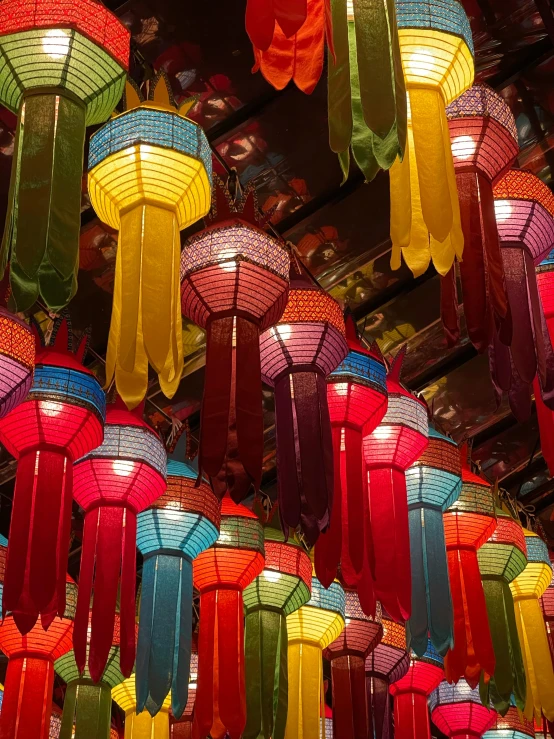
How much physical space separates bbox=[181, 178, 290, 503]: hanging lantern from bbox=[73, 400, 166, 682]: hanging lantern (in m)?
0.58

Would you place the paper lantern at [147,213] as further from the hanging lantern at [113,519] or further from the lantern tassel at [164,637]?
the lantern tassel at [164,637]

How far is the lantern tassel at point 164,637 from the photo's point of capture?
344cm

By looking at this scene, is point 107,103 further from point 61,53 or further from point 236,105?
point 236,105

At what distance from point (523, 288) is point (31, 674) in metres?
1.95

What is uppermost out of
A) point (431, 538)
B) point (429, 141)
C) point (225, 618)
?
point (429, 141)

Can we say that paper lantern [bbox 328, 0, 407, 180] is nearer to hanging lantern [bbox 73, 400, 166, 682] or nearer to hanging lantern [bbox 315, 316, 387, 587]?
hanging lantern [bbox 315, 316, 387, 587]

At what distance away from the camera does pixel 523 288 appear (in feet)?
10.6

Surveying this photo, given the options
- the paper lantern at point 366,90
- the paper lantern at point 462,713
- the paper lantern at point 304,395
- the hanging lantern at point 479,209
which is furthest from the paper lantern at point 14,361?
the paper lantern at point 462,713

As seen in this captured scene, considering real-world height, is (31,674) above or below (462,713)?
below

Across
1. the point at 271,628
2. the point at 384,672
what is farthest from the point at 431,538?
the point at 384,672

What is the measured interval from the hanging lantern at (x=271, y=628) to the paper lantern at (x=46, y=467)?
895mm

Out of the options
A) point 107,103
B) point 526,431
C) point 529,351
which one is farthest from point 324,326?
point 526,431

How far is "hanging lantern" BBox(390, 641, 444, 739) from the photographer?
16.1 feet

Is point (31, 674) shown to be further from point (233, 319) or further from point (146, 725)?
point (233, 319)
